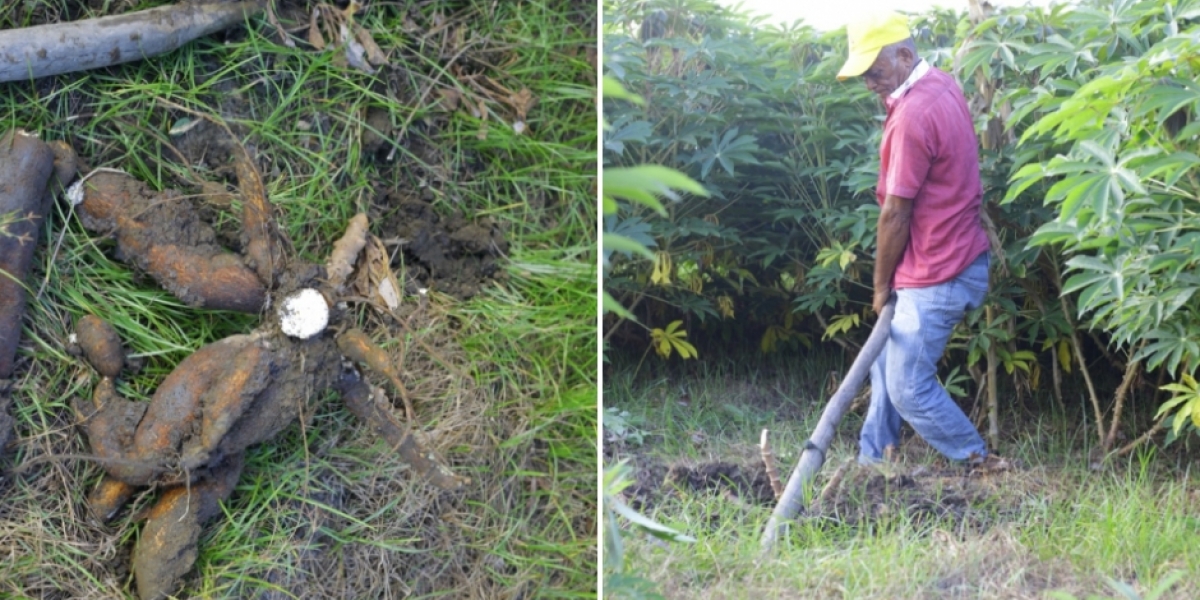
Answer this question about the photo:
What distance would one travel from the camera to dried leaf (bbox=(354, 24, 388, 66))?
185 centimetres

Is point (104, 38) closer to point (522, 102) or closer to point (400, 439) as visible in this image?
point (522, 102)

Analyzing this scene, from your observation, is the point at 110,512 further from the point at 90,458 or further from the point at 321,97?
the point at 321,97

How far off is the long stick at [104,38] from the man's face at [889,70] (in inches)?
45.8

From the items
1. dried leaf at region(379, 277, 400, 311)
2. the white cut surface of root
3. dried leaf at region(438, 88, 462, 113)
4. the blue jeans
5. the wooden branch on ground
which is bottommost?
dried leaf at region(379, 277, 400, 311)

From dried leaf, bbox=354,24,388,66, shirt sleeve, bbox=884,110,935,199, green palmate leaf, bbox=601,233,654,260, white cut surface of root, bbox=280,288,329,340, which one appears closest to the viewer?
green palmate leaf, bbox=601,233,654,260

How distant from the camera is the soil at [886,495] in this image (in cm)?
118

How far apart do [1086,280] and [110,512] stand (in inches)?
59.6

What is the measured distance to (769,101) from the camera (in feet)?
4.01

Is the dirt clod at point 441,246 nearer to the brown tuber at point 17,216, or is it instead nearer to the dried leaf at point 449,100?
the dried leaf at point 449,100

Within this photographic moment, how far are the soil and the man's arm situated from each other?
0.20 m

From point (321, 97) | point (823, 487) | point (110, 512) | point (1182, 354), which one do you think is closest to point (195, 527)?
point (110, 512)

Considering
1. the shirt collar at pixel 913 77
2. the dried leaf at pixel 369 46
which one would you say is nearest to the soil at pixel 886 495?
the shirt collar at pixel 913 77

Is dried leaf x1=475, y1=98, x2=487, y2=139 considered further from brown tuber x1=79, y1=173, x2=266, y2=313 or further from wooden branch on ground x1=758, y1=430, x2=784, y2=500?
wooden branch on ground x1=758, y1=430, x2=784, y2=500

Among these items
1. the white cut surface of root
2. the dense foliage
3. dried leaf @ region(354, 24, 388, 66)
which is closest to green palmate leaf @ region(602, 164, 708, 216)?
the dense foliage
